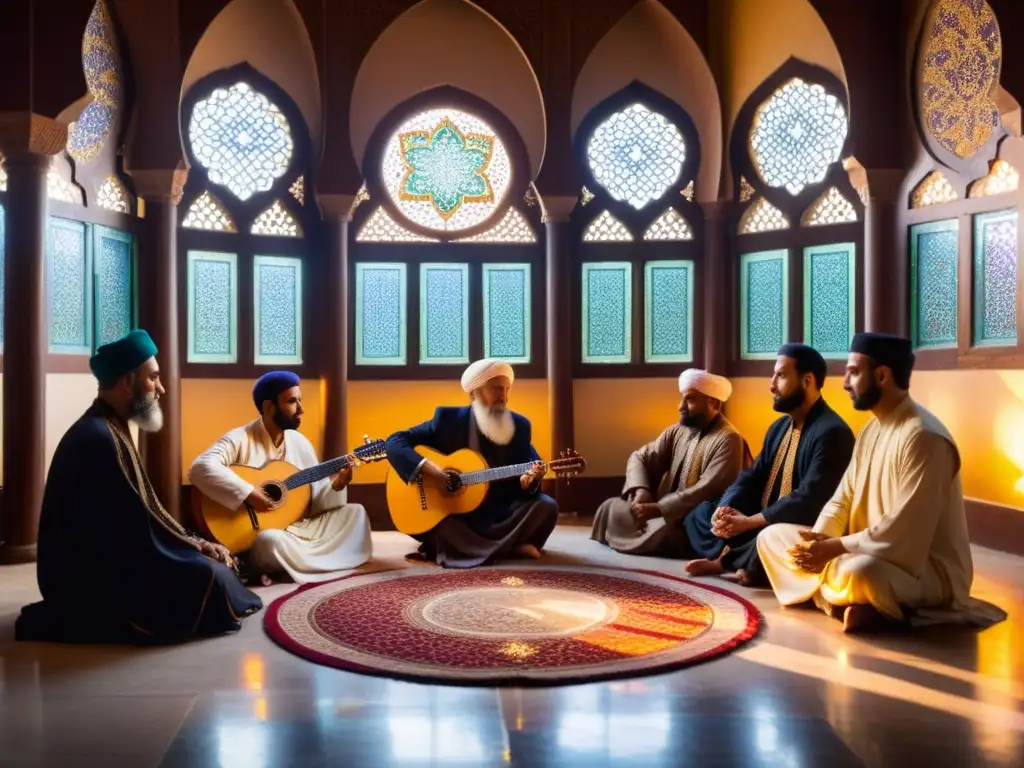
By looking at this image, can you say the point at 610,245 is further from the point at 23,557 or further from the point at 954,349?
the point at 23,557

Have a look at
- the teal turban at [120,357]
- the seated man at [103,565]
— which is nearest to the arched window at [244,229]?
the teal turban at [120,357]

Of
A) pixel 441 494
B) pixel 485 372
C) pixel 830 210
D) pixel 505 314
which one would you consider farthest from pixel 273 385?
pixel 830 210

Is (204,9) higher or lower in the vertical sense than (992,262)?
higher

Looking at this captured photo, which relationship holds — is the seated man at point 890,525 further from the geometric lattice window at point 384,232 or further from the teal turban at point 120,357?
the geometric lattice window at point 384,232

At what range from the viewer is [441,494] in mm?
5707

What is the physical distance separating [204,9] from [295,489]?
4.22m

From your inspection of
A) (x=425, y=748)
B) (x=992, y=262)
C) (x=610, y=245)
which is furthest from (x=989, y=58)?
(x=425, y=748)

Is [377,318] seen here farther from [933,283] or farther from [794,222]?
[933,283]

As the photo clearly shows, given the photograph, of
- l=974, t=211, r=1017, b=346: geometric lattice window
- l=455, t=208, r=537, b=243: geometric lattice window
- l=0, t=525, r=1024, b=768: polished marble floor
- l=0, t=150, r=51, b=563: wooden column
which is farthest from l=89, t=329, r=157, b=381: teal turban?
l=974, t=211, r=1017, b=346: geometric lattice window

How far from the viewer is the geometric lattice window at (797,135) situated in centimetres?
748

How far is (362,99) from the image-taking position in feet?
25.9

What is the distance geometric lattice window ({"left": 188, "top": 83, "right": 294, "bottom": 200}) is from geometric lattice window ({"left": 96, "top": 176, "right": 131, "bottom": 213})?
0.75 metres

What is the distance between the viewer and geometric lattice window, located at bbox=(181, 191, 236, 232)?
7.56 metres

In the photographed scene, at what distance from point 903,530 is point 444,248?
513cm
